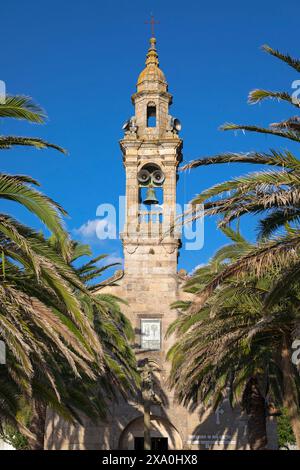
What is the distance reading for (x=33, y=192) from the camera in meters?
11.8

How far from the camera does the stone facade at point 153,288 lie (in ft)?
106

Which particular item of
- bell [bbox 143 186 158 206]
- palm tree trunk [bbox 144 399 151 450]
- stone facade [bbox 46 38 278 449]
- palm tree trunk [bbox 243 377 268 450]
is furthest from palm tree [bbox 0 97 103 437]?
bell [bbox 143 186 158 206]

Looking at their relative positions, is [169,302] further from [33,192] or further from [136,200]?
[33,192]

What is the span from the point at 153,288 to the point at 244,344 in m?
17.8

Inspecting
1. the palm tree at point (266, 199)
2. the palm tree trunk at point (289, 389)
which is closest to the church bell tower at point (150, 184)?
the palm tree trunk at point (289, 389)

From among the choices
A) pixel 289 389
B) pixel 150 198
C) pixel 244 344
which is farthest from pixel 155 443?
pixel 244 344

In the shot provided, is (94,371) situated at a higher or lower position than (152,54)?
lower

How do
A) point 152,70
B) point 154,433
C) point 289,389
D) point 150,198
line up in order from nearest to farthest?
1. point 289,389
2. point 154,433
3. point 150,198
4. point 152,70

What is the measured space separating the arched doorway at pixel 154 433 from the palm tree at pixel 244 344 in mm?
8048

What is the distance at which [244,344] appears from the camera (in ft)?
53.8

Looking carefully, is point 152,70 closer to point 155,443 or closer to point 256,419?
point 155,443

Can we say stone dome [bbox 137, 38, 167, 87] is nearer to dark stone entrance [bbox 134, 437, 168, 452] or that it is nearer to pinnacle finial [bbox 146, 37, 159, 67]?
pinnacle finial [bbox 146, 37, 159, 67]

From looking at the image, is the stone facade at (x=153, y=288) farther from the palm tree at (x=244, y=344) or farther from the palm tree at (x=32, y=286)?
the palm tree at (x=32, y=286)

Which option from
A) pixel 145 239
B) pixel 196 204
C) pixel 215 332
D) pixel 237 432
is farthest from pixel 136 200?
pixel 196 204
